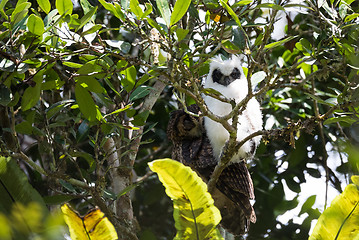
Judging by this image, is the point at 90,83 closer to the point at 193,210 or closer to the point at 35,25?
the point at 35,25

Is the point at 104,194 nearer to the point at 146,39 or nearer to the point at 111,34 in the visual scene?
the point at 146,39

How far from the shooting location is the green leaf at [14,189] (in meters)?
1.08

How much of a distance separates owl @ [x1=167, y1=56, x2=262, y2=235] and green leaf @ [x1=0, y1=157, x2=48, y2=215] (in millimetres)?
2286

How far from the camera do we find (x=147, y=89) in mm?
2951

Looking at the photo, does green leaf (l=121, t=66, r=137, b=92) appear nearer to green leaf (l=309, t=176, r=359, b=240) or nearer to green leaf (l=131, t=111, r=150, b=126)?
green leaf (l=131, t=111, r=150, b=126)

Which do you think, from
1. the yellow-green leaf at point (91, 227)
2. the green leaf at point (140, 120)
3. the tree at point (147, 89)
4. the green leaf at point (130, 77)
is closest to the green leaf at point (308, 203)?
the tree at point (147, 89)

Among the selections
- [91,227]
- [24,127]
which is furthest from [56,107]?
[91,227]

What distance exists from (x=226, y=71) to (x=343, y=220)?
2.39 m

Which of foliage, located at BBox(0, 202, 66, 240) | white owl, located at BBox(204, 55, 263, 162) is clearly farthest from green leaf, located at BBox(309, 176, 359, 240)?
white owl, located at BBox(204, 55, 263, 162)

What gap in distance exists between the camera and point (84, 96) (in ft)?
8.67

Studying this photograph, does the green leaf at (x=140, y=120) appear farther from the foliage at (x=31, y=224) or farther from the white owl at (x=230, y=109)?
the foliage at (x=31, y=224)

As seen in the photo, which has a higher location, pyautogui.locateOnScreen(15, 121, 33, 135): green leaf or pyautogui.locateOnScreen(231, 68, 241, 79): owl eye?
pyautogui.locateOnScreen(231, 68, 241, 79): owl eye

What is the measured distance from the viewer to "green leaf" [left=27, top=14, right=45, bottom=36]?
229cm

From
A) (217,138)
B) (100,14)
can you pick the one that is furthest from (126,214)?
(100,14)
